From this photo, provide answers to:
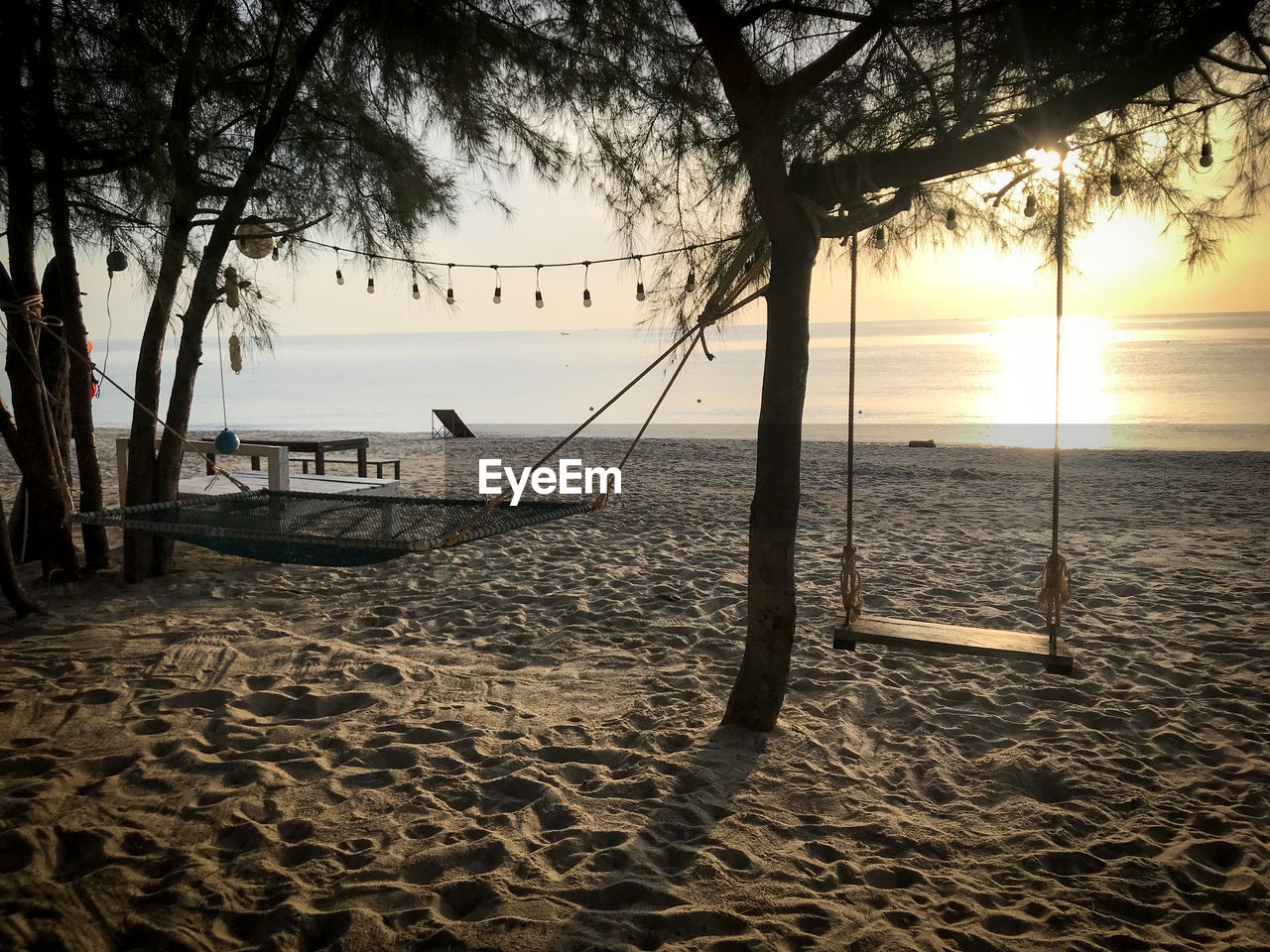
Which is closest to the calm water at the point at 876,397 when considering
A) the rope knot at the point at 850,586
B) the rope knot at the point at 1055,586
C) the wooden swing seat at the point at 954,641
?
the rope knot at the point at 850,586

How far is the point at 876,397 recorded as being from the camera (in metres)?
23.1

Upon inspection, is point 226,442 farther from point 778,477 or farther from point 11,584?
point 778,477

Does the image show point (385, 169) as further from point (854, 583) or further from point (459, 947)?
point (459, 947)

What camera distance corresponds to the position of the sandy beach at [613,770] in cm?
187

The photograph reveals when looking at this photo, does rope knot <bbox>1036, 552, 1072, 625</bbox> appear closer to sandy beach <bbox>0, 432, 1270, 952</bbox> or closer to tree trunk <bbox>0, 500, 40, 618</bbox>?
sandy beach <bbox>0, 432, 1270, 952</bbox>

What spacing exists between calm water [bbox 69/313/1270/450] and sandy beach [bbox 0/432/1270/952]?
1.48m

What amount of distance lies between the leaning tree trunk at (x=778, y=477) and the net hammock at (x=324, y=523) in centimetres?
99

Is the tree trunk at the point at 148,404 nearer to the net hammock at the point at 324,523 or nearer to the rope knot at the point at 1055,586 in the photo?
the net hammock at the point at 324,523

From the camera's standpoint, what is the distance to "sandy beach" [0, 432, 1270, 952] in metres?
1.87

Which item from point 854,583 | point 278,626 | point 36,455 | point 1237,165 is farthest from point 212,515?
point 1237,165

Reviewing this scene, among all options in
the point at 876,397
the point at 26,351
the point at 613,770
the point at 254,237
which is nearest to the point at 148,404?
the point at 26,351

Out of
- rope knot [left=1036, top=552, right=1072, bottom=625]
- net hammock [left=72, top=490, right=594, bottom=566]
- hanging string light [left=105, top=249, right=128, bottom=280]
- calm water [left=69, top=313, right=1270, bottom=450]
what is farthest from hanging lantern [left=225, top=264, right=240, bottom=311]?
rope knot [left=1036, top=552, right=1072, bottom=625]

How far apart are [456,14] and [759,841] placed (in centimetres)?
272

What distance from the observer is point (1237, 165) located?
3.21m
